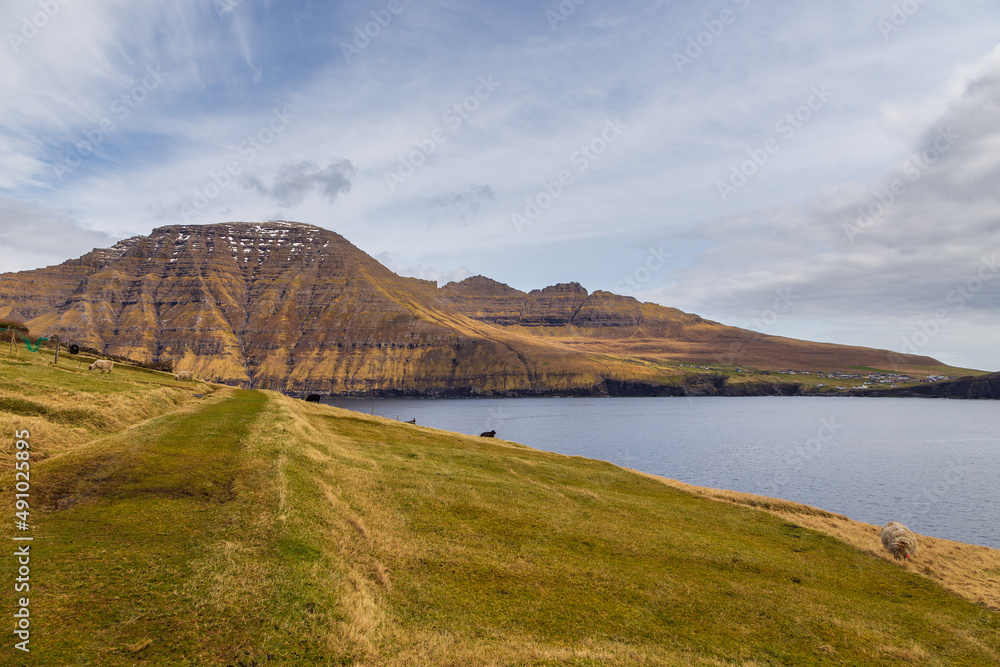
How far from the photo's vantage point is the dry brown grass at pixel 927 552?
87.6 ft

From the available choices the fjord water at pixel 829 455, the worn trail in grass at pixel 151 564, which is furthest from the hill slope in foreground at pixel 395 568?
the fjord water at pixel 829 455

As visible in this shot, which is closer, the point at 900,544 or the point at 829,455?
the point at 900,544

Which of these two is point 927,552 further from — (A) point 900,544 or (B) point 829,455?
(B) point 829,455

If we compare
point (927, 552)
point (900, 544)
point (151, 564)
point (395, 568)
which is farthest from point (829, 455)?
point (151, 564)

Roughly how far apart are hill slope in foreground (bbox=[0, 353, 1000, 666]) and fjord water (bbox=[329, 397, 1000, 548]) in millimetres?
33111

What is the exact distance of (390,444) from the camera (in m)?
44.0

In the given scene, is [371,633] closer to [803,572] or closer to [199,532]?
[199,532]

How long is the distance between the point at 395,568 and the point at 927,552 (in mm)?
36179

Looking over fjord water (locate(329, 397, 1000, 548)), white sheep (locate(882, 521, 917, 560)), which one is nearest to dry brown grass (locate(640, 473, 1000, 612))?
white sheep (locate(882, 521, 917, 560))

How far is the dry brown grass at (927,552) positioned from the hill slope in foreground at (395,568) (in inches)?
9.3

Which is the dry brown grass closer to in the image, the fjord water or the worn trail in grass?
the fjord water

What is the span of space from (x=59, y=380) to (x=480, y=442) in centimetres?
3682

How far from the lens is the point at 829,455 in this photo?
331ft

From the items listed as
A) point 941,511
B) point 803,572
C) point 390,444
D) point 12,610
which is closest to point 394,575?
point 12,610
